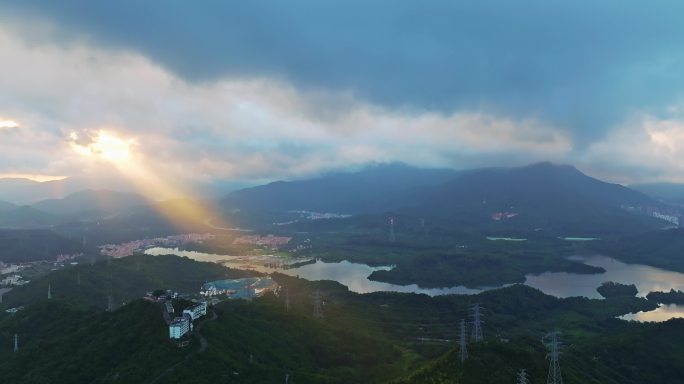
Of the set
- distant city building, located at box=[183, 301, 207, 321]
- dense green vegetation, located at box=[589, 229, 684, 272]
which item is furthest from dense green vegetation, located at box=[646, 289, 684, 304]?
distant city building, located at box=[183, 301, 207, 321]

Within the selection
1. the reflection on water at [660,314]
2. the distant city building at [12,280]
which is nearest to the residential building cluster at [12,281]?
the distant city building at [12,280]

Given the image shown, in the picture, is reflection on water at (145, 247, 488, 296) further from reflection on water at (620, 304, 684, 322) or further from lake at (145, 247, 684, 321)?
reflection on water at (620, 304, 684, 322)

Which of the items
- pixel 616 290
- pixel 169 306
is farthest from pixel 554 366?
pixel 616 290

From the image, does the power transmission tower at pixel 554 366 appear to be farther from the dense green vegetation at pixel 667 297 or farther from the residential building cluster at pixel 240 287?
the dense green vegetation at pixel 667 297

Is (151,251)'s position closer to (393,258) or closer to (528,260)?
(393,258)

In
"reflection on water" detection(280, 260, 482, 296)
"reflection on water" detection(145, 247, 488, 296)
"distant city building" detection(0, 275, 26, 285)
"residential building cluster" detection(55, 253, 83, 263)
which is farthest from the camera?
"residential building cluster" detection(55, 253, 83, 263)

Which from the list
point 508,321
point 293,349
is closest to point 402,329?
point 508,321

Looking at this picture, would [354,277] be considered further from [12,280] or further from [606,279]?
[12,280]
